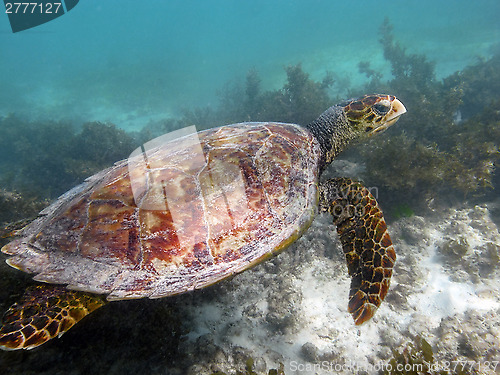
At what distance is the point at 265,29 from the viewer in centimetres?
6512

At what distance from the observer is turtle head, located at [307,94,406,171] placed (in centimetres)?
330

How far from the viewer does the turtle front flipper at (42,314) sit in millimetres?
1727

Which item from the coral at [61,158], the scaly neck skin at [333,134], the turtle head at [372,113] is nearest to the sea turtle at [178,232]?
the scaly neck skin at [333,134]

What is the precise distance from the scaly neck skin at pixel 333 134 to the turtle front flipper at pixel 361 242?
483 mm


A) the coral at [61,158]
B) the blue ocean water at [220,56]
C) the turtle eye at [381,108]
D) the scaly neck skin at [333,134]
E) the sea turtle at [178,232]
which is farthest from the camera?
the blue ocean water at [220,56]

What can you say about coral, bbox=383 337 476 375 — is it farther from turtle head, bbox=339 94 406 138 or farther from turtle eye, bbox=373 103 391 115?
turtle eye, bbox=373 103 391 115

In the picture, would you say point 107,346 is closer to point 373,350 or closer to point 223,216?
point 223,216

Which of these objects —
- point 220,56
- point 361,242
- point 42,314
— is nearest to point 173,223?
point 42,314

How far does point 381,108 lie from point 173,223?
10.8 feet

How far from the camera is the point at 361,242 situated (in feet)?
8.77

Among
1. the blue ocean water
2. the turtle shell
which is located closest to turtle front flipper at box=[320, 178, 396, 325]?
the turtle shell

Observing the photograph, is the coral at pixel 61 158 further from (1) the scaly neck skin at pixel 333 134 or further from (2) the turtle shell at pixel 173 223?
(1) the scaly neck skin at pixel 333 134

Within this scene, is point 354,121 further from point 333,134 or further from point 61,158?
point 61,158

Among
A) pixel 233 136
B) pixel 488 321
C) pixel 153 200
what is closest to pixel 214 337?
pixel 153 200
